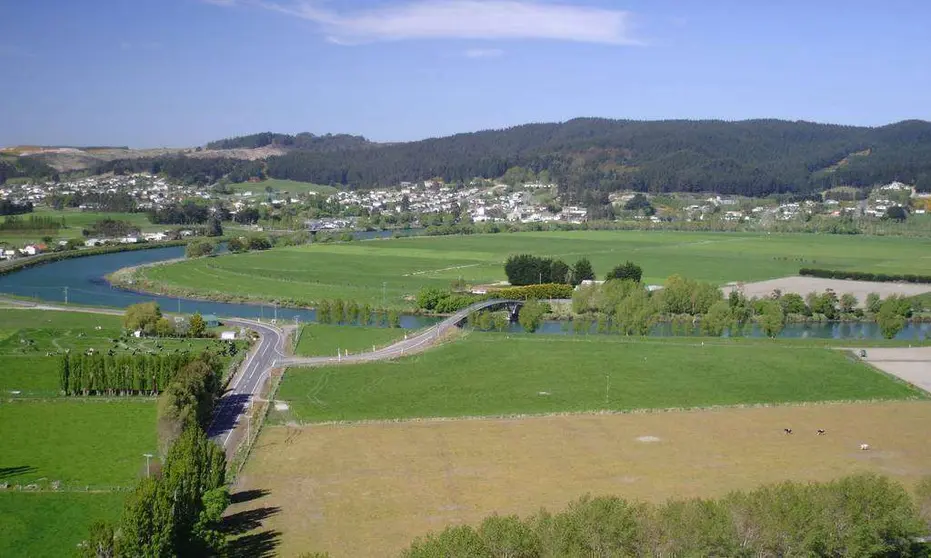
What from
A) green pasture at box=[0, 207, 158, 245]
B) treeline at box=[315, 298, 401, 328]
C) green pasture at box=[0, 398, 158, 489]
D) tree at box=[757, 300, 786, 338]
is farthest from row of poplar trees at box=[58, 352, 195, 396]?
green pasture at box=[0, 207, 158, 245]

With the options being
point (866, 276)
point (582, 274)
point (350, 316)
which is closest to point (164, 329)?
point (350, 316)

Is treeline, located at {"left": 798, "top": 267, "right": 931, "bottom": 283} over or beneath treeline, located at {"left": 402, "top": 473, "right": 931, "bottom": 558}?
beneath

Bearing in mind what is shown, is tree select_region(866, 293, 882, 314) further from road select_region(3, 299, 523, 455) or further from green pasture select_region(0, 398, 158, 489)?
green pasture select_region(0, 398, 158, 489)

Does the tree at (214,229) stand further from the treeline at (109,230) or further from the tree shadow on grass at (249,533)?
the tree shadow on grass at (249,533)

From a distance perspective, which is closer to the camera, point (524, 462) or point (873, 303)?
point (524, 462)

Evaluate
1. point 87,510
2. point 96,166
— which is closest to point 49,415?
point 87,510

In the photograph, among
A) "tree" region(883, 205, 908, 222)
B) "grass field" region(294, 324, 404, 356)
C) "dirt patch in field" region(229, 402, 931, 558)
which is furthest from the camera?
"tree" region(883, 205, 908, 222)

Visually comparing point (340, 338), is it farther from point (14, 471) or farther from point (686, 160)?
point (686, 160)
